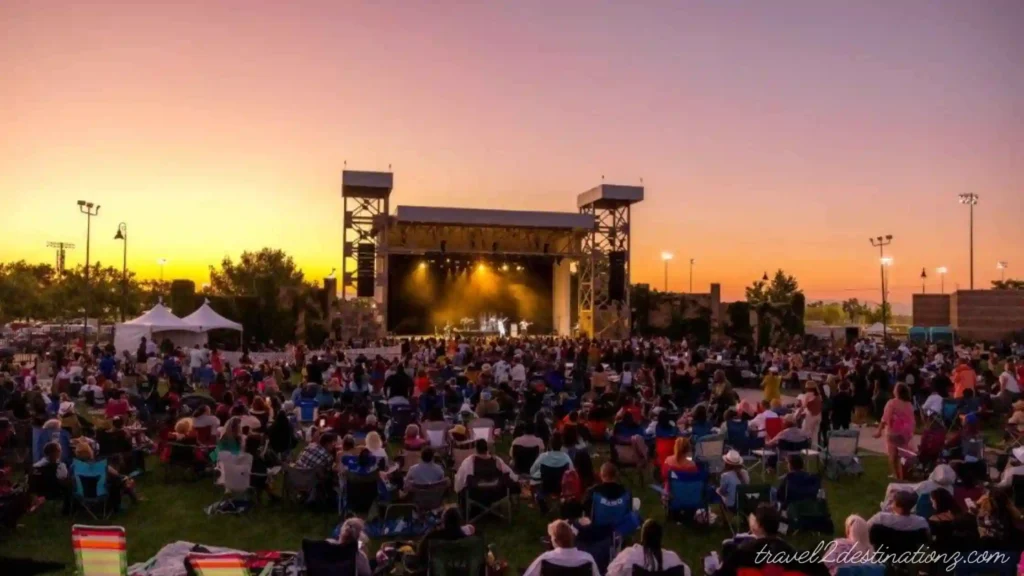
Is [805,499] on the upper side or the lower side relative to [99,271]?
lower

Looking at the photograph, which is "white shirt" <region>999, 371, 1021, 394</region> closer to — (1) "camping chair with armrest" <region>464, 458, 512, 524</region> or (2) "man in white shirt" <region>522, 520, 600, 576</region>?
(1) "camping chair with armrest" <region>464, 458, 512, 524</region>

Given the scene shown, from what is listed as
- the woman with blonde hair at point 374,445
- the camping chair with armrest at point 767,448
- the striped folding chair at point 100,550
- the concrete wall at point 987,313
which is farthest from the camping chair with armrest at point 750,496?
the concrete wall at point 987,313

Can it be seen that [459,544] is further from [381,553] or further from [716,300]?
[716,300]

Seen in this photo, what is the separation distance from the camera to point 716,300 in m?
36.0

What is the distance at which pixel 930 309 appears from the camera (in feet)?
152

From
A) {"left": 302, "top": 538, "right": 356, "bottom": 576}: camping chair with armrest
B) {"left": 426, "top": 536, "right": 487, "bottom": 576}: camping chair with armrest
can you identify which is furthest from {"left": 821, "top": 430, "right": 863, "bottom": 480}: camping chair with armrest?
{"left": 302, "top": 538, "right": 356, "bottom": 576}: camping chair with armrest

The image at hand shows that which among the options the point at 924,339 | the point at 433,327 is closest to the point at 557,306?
the point at 433,327

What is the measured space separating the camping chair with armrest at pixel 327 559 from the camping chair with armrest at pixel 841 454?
6.63m

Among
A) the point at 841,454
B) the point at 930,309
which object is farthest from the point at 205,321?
the point at 930,309

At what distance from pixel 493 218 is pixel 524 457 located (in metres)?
20.9

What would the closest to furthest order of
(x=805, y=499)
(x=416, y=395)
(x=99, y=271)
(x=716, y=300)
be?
(x=805, y=499) → (x=416, y=395) → (x=716, y=300) → (x=99, y=271)

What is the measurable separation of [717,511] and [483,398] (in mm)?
4729

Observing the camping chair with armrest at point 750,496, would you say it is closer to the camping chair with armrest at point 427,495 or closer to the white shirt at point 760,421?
the camping chair with armrest at point 427,495

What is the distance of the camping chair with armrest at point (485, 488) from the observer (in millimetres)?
7344
